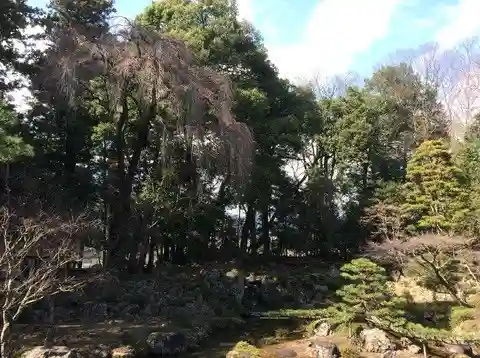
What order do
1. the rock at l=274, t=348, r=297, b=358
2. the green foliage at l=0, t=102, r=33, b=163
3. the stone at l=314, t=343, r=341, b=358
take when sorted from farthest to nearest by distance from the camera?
the rock at l=274, t=348, r=297, b=358 → the stone at l=314, t=343, r=341, b=358 → the green foliage at l=0, t=102, r=33, b=163

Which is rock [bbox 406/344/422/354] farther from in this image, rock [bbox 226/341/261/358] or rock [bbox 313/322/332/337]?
rock [bbox 226/341/261/358]

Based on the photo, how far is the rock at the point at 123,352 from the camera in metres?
10.4

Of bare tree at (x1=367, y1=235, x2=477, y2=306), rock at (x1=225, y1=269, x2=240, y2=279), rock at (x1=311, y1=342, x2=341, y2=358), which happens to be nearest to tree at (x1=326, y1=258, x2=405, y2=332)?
rock at (x1=311, y1=342, x2=341, y2=358)

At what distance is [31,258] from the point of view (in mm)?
10961

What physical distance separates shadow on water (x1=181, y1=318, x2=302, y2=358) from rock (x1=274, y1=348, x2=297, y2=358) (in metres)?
0.90

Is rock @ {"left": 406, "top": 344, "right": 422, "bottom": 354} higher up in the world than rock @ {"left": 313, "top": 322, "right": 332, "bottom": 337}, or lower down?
lower down

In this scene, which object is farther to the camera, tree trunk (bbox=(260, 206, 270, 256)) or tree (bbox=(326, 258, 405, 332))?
tree trunk (bbox=(260, 206, 270, 256))

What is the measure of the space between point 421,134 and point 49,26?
61.3 feet

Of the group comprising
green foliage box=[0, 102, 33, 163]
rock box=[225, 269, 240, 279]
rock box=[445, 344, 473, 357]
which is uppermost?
green foliage box=[0, 102, 33, 163]

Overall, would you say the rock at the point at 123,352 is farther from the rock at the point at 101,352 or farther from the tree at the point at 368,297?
the tree at the point at 368,297

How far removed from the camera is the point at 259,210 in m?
23.4

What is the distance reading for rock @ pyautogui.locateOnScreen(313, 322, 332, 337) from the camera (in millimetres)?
12602

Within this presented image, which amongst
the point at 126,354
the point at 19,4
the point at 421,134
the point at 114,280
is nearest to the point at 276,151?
the point at 421,134

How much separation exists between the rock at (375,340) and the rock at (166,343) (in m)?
4.08
